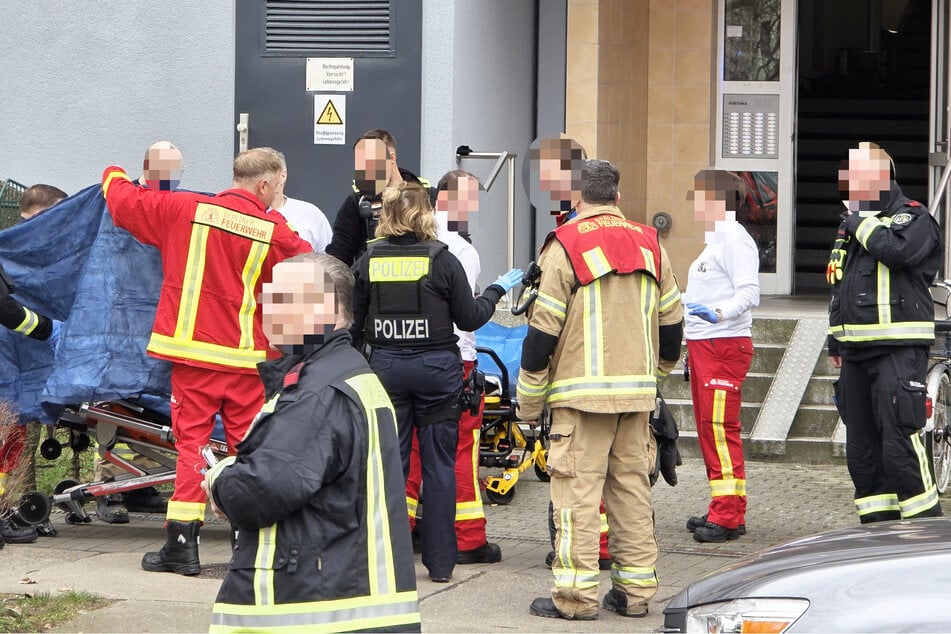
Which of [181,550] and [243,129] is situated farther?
[243,129]

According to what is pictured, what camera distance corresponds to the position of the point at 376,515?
3.62 meters

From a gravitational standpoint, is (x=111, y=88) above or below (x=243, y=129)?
above

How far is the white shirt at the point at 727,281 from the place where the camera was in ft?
25.2

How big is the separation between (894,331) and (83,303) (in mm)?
4171

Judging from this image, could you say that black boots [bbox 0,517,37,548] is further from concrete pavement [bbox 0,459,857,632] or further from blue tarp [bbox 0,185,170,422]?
blue tarp [bbox 0,185,170,422]

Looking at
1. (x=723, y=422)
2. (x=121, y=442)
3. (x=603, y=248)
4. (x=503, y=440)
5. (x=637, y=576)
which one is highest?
(x=603, y=248)

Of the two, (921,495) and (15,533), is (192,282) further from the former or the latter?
(921,495)

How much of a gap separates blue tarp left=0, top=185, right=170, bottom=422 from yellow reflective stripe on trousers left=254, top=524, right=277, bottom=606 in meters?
3.80

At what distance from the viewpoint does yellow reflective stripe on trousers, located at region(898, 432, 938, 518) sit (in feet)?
21.8

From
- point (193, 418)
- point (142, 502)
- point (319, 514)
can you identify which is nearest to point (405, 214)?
point (193, 418)

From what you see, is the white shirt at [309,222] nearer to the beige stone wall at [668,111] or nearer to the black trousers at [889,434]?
the black trousers at [889,434]

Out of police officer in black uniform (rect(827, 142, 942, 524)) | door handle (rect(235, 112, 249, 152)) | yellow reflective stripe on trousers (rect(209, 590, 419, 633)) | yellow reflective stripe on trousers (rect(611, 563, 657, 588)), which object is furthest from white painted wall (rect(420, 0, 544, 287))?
yellow reflective stripe on trousers (rect(209, 590, 419, 633))

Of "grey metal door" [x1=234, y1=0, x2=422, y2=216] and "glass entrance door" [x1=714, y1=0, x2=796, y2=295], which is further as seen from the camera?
"glass entrance door" [x1=714, y1=0, x2=796, y2=295]

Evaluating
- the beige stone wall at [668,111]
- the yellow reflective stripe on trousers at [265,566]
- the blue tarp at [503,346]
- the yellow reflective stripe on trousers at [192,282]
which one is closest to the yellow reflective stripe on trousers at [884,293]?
the blue tarp at [503,346]
